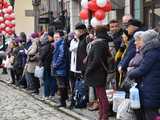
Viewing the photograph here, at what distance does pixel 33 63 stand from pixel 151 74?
9.45 meters

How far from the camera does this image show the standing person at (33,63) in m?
16.8

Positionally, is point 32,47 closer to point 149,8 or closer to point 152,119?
point 149,8

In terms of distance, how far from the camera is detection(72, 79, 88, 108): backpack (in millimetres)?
13082

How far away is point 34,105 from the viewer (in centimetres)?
1454

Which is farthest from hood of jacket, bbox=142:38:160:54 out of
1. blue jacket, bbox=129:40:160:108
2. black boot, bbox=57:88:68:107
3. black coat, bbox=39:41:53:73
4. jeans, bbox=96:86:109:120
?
black coat, bbox=39:41:53:73

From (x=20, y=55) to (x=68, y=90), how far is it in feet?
16.7

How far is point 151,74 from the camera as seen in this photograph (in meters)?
8.06

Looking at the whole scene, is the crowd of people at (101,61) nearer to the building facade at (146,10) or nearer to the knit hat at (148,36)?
the knit hat at (148,36)

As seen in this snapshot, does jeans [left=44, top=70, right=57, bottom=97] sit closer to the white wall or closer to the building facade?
the building facade

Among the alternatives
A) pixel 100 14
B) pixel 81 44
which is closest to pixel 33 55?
pixel 81 44

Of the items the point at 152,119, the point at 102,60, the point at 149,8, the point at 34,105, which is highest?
the point at 149,8

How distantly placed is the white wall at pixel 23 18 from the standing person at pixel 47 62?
2819cm

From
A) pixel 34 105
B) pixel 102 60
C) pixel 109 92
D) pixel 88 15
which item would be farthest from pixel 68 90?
pixel 102 60

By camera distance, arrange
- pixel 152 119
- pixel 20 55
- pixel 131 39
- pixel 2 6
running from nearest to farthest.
Result: pixel 152 119, pixel 131 39, pixel 20 55, pixel 2 6
